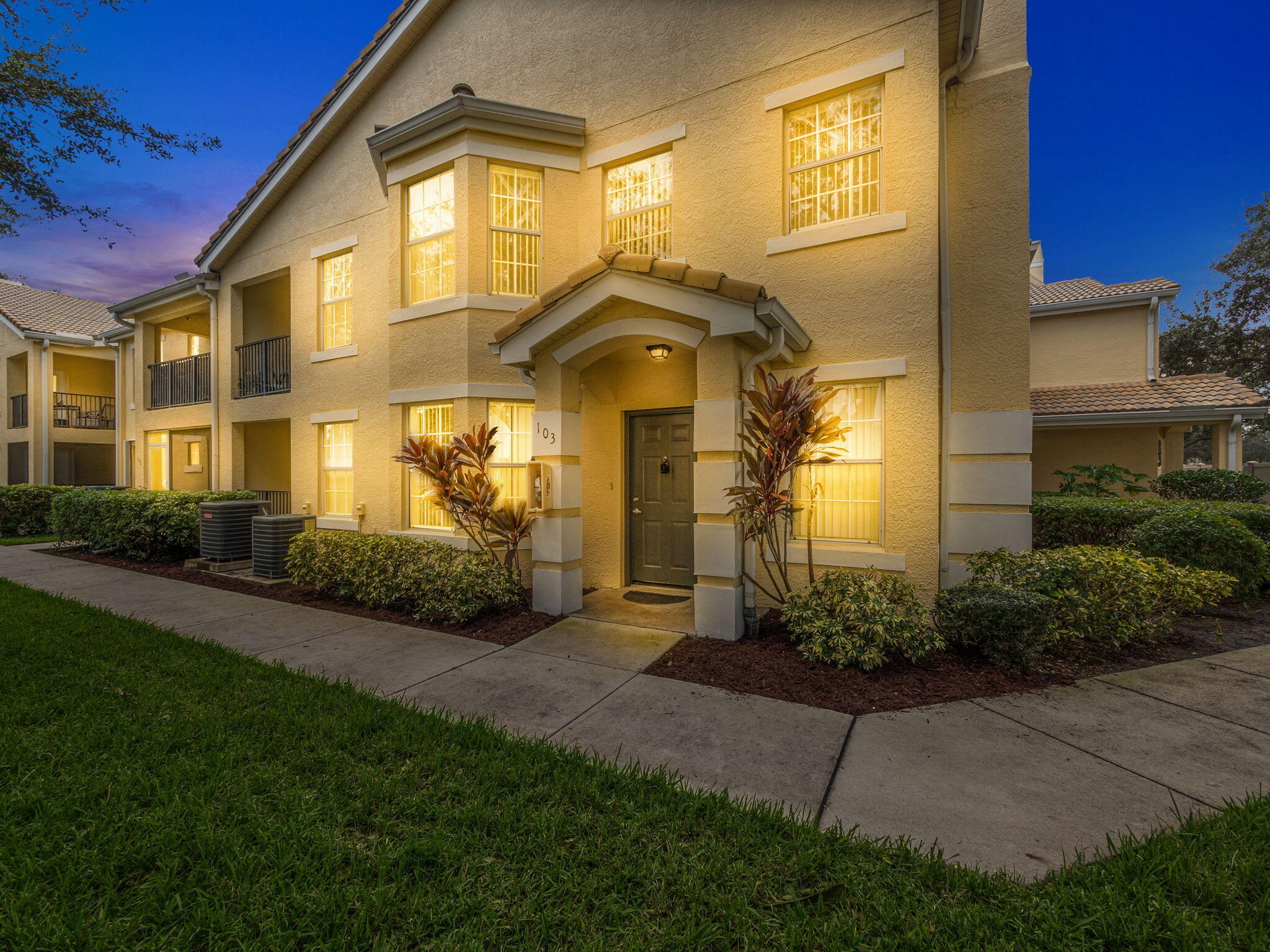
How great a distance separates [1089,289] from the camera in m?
15.0

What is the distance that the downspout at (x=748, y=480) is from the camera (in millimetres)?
5961

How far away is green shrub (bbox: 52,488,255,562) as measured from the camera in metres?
10.8

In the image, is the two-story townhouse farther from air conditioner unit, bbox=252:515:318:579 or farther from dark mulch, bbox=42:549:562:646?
air conditioner unit, bbox=252:515:318:579

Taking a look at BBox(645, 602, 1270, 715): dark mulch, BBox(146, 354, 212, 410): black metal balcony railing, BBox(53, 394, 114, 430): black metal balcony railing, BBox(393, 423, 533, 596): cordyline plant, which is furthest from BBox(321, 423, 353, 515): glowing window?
BBox(53, 394, 114, 430): black metal balcony railing

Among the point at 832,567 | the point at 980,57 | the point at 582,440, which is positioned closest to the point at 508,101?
the point at 582,440

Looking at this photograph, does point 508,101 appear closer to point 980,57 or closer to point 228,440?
point 980,57

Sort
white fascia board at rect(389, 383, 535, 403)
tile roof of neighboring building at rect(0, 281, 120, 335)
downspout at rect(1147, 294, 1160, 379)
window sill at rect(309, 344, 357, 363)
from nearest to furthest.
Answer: white fascia board at rect(389, 383, 535, 403) → window sill at rect(309, 344, 357, 363) → downspout at rect(1147, 294, 1160, 379) → tile roof of neighboring building at rect(0, 281, 120, 335)

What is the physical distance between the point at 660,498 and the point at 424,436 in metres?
3.99

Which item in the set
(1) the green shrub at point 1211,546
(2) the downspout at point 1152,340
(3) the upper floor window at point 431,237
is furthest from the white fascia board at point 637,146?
(2) the downspout at point 1152,340

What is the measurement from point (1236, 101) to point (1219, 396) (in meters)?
60.9

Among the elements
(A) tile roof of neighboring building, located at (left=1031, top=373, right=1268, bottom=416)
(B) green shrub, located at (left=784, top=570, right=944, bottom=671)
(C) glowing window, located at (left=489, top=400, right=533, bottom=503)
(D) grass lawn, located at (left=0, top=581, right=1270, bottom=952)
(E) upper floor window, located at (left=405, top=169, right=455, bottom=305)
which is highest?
(E) upper floor window, located at (left=405, top=169, right=455, bottom=305)

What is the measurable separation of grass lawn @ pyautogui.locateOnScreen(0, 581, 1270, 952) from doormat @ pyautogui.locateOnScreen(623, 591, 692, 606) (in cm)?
383

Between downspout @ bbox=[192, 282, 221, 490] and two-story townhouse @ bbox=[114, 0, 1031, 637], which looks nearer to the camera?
two-story townhouse @ bbox=[114, 0, 1031, 637]

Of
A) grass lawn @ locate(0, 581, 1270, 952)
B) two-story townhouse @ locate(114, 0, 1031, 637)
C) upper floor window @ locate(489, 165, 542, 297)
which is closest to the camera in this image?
A: grass lawn @ locate(0, 581, 1270, 952)
